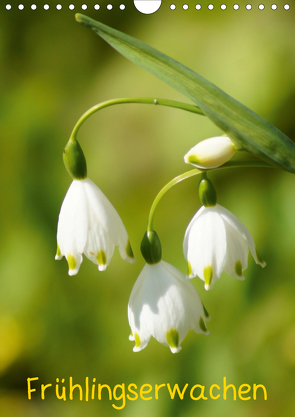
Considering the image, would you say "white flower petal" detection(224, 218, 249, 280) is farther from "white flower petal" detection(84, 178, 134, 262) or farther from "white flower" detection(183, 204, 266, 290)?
"white flower petal" detection(84, 178, 134, 262)

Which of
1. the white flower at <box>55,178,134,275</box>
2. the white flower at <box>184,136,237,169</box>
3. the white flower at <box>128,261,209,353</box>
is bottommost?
the white flower at <box>128,261,209,353</box>

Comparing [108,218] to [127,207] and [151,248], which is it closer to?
[151,248]

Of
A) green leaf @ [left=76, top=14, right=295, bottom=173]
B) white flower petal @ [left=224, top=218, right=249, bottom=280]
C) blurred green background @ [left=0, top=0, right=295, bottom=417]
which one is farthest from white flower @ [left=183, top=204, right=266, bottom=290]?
blurred green background @ [left=0, top=0, right=295, bottom=417]

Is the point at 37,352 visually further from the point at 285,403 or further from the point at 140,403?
the point at 285,403

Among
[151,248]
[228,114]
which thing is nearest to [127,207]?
[151,248]

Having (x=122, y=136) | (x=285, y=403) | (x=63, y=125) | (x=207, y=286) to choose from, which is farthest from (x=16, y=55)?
(x=285, y=403)

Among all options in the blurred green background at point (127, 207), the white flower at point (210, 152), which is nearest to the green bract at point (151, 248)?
the white flower at point (210, 152)
